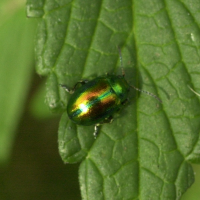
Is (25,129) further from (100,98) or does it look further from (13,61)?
(100,98)

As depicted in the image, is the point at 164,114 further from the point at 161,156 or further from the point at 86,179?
the point at 86,179

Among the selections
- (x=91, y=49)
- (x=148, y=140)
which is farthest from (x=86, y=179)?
(x=91, y=49)

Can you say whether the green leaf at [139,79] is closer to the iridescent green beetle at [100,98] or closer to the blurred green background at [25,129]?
the iridescent green beetle at [100,98]

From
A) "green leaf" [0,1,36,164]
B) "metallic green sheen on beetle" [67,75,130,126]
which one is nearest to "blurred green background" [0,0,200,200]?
"green leaf" [0,1,36,164]

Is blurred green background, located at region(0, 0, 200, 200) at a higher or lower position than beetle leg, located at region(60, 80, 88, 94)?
lower

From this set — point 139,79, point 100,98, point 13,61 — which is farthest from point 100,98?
point 13,61

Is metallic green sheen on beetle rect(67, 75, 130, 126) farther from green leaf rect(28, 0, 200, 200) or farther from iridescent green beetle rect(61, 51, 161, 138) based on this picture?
green leaf rect(28, 0, 200, 200)

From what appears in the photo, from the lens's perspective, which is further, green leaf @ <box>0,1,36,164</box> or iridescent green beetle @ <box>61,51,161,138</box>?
green leaf @ <box>0,1,36,164</box>
